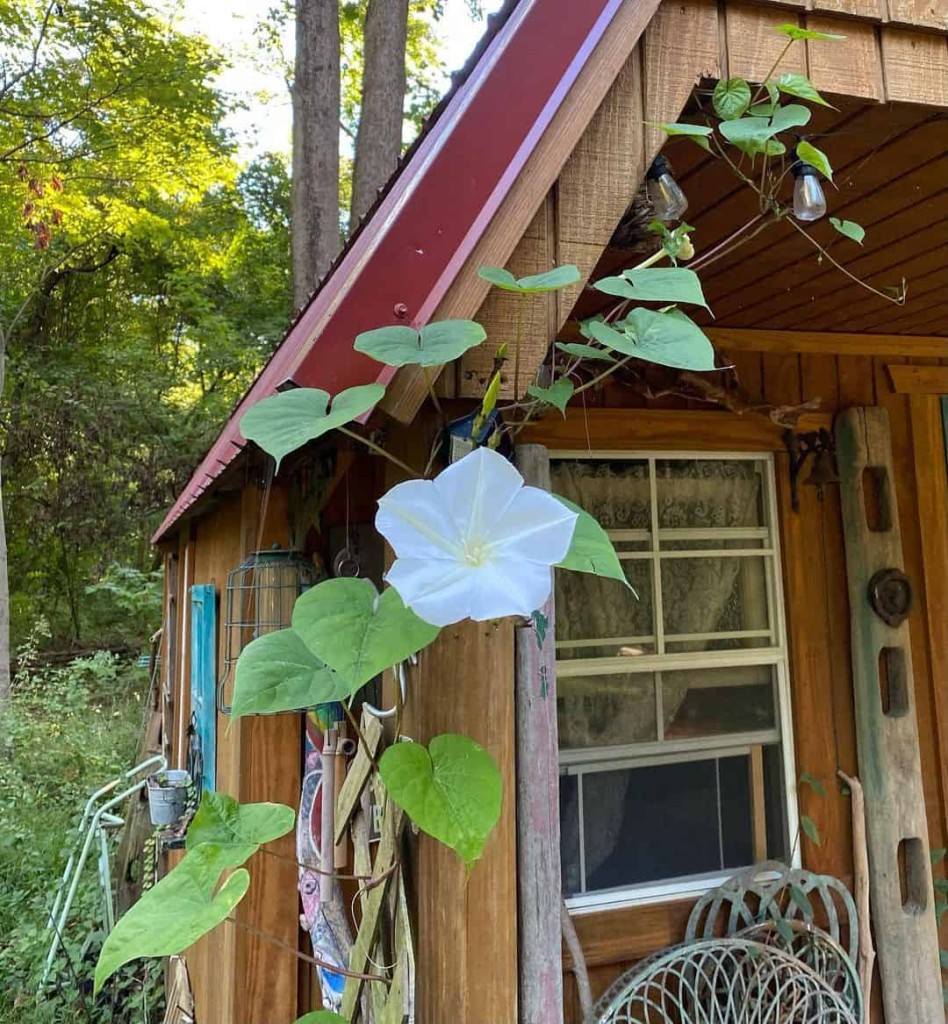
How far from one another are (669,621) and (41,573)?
1202 cm

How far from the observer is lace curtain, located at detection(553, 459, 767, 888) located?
7.98ft

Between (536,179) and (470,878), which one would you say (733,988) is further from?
(536,179)

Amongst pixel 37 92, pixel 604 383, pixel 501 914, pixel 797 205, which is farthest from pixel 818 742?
pixel 37 92

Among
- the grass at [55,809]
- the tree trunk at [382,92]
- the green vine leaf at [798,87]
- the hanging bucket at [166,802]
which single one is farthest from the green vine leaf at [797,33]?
the tree trunk at [382,92]

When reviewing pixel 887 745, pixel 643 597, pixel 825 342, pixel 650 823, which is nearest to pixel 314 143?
pixel 825 342

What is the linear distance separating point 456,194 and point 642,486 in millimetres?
1598

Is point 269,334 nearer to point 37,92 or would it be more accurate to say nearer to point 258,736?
point 37,92

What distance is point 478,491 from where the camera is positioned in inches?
36.0

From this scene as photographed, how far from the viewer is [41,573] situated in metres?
11.9

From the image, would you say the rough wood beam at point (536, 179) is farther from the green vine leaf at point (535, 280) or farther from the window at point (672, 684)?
the window at point (672, 684)

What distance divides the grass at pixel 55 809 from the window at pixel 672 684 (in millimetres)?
2711

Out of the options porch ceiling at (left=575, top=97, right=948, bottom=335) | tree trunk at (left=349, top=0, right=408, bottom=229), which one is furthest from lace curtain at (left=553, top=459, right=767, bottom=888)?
tree trunk at (left=349, top=0, right=408, bottom=229)

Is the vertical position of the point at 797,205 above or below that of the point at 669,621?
above

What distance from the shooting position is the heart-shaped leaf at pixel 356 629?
87cm
